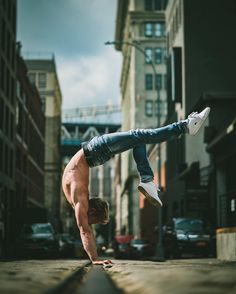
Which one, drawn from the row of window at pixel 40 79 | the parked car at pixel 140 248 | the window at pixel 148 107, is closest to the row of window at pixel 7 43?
the parked car at pixel 140 248

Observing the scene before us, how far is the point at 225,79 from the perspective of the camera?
50.2 meters

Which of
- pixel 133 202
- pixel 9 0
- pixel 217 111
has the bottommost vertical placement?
pixel 133 202

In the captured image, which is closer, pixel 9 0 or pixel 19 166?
pixel 9 0

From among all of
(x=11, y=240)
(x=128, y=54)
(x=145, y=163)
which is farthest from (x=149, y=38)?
(x=145, y=163)

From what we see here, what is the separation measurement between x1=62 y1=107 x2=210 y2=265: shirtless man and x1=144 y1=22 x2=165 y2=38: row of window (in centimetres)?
9699

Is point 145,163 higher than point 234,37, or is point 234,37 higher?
point 234,37

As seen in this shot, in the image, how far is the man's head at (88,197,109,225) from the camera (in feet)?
25.4

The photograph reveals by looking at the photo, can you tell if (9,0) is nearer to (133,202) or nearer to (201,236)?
(201,236)

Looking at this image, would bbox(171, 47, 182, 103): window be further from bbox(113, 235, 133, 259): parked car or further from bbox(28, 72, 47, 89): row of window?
bbox(28, 72, 47, 89): row of window

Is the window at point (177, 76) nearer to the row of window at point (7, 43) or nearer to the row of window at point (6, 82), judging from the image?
the row of window at point (6, 82)

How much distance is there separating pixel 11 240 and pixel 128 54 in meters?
86.4

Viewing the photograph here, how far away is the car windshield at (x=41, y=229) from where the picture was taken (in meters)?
33.8

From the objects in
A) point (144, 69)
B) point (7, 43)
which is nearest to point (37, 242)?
point (7, 43)

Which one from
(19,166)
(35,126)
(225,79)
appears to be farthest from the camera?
(35,126)
